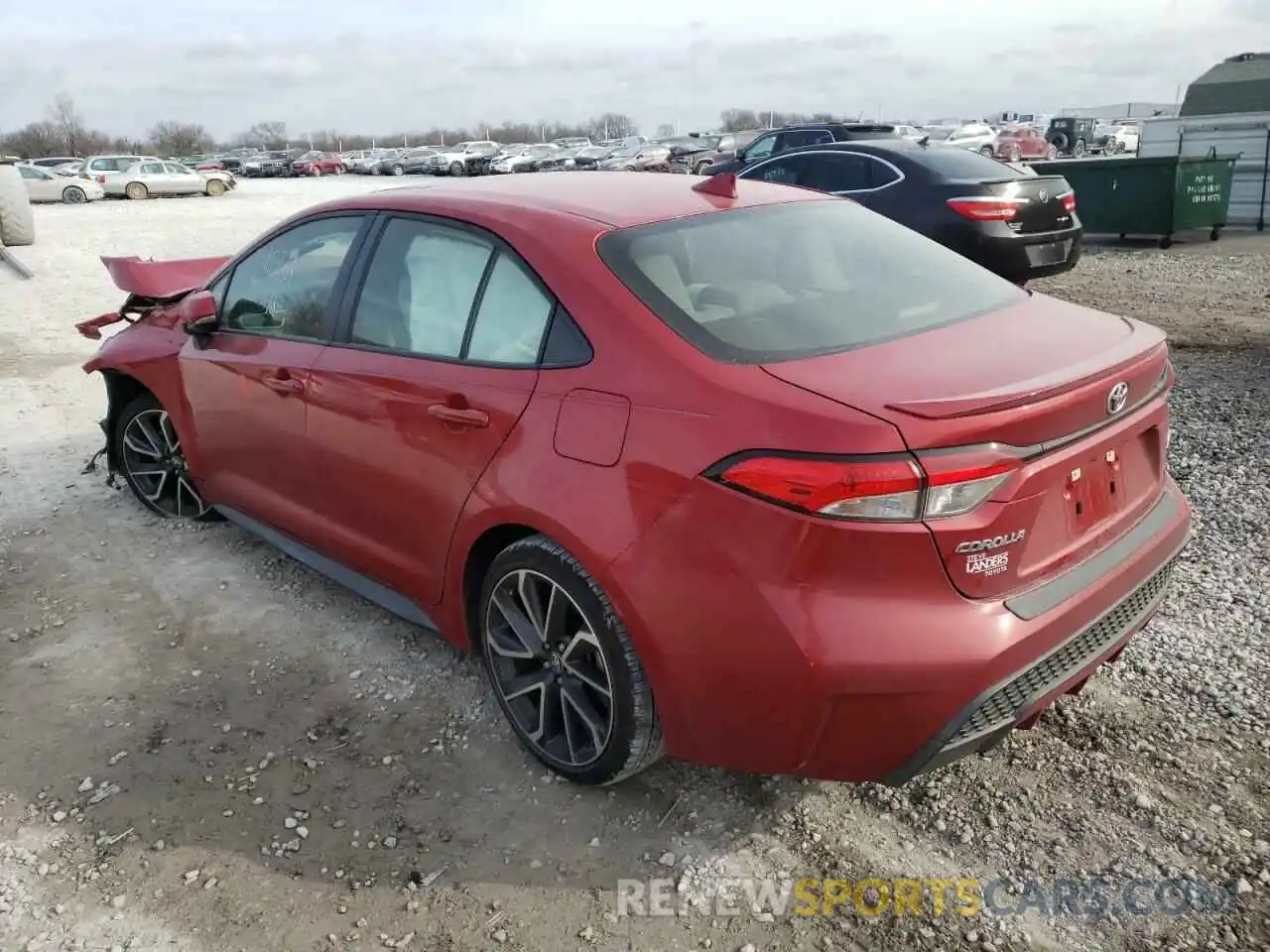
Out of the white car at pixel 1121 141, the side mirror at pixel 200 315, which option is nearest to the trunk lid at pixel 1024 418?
the side mirror at pixel 200 315

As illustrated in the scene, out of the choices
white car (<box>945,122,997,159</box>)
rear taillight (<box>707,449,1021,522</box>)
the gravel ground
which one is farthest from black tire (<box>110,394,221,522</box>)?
white car (<box>945,122,997,159</box>)

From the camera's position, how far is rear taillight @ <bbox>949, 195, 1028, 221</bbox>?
26.6 feet

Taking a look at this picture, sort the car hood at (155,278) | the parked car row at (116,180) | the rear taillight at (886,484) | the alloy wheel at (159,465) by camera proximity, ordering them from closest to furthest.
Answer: the rear taillight at (886,484), the alloy wheel at (159,465), the car hood at (155,278), the parked car row at (116,180)

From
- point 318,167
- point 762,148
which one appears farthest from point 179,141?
point 762,148

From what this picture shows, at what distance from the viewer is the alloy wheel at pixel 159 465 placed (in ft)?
15.8

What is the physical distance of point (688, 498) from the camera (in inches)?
89.3

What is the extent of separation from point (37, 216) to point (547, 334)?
2644cm

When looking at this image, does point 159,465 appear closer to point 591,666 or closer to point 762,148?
point 591,666

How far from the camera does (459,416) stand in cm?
289

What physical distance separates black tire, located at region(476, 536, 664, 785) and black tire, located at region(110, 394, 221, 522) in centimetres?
245

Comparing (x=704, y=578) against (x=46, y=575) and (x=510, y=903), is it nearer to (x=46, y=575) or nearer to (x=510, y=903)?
(x=510, y=903)

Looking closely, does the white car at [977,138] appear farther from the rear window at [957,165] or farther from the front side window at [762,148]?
the rear window at [957,165]

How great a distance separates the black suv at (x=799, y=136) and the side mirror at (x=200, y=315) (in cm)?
896

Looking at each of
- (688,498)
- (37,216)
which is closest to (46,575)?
(688,498)
